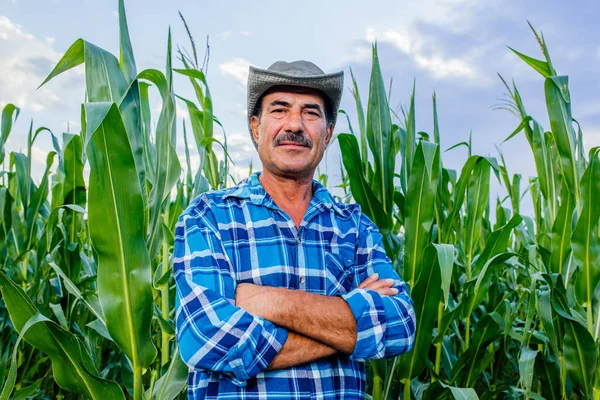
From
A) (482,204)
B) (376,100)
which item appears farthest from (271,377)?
(482,204)

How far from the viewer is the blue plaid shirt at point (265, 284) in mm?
1424

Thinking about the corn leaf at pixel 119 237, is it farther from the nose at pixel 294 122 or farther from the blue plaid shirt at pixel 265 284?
the nose at pixel 294 122

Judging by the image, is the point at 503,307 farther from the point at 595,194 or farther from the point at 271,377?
the point at 271,377

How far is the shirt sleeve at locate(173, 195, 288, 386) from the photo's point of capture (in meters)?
1.41

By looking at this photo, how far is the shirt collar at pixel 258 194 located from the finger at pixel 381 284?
0.28m

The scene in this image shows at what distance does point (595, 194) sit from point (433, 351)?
42.7 inches

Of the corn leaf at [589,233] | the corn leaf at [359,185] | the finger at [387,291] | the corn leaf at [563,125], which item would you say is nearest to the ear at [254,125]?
the corn leaf at [359,185]

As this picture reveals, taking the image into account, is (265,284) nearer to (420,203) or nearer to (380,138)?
(420,203)

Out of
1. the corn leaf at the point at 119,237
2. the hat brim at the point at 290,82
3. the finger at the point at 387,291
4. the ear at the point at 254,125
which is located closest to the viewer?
the corn leaf at the point at 119,237

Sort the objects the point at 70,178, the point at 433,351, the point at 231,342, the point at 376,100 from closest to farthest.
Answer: the point at 231,342, the point at 376,100, the point at 70,178, the point at 433,351

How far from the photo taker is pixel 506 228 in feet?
7.51

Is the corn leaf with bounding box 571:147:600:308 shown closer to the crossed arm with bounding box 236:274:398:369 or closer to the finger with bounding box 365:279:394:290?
the finger with bounding box 365:279:394:290

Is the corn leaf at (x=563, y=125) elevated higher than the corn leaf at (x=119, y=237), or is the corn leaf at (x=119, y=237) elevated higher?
the corn leaf at (x=563, y=125)

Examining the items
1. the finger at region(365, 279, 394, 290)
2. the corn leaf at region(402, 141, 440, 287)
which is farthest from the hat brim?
the finger at region(365, 279, 394, 290)
